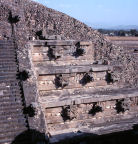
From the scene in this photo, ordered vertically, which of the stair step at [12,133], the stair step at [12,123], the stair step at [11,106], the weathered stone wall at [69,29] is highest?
the weathered stone wall at [69,29]

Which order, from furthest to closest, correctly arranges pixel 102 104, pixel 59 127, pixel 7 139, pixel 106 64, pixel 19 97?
pixel 106 64 < pixel 102 104 < pixel 59 127 < pixel 19 97 < pixel 7 139

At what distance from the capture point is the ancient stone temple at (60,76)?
13031mm

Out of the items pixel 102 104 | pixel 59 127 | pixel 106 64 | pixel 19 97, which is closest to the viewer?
pixel 19 97

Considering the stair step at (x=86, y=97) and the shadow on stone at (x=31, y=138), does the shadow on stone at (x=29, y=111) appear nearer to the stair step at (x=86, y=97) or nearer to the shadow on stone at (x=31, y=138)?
the shadow on stone at (x=31, y=138)

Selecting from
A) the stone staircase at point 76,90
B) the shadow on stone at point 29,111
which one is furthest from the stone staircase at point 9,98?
the stone staircase at point 76,90

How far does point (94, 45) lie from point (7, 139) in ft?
30.2

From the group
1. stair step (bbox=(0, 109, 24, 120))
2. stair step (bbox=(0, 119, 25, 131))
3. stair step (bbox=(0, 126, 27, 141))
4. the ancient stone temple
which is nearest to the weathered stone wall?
the ancient stone temple

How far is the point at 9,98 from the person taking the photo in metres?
12.8

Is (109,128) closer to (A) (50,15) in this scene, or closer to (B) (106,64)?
(B) (106,64)

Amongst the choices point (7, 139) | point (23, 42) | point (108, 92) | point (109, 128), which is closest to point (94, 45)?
point (108, 92)

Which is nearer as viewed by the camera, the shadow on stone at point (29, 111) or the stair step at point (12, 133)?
the stair step at point (12, 133)

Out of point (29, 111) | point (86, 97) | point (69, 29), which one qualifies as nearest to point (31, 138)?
point (29, 111)

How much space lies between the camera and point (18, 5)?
57.2ft

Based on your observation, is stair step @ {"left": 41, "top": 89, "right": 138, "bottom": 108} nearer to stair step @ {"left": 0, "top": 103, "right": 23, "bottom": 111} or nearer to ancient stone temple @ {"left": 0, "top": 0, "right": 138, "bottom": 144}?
ancient stone temple @ {"left": 0, "top": 0, "right": 138, "bottom": 144}
